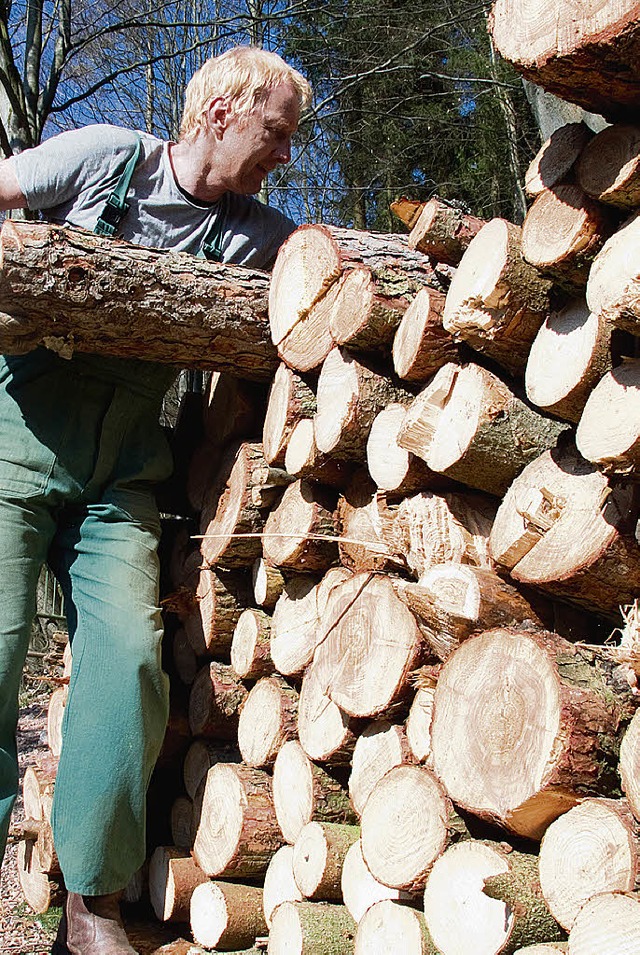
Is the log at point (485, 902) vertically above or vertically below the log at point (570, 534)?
below

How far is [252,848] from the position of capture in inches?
87.7

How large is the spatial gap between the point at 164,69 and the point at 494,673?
815cm

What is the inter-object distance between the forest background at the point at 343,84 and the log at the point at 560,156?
15.6 feet

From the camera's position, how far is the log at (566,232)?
1475 mm

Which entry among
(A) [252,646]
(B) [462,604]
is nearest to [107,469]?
(A) [252,646]

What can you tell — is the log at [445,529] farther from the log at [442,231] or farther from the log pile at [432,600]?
the log at [442,231]

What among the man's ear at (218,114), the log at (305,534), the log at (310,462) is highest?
the man's ear at (218,114)

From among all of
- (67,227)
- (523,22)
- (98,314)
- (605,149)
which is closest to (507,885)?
(605,149)

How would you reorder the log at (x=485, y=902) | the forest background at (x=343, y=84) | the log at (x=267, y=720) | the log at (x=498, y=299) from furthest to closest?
1. the forest background at (x=343, y=84)
2. the log at (x=267, y=720)
3. the log at (x=498, y=299)
4. the log at (x=485, y=902)

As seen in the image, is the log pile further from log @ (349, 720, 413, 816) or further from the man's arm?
the man's arm

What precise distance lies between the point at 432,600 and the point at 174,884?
4.25 ft

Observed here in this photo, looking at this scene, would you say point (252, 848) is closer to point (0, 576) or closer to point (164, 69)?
point (0, 576)

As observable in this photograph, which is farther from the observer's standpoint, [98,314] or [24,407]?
[24,407]

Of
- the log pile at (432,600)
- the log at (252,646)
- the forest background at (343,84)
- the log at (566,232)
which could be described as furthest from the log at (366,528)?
the forest background at (343,84)
